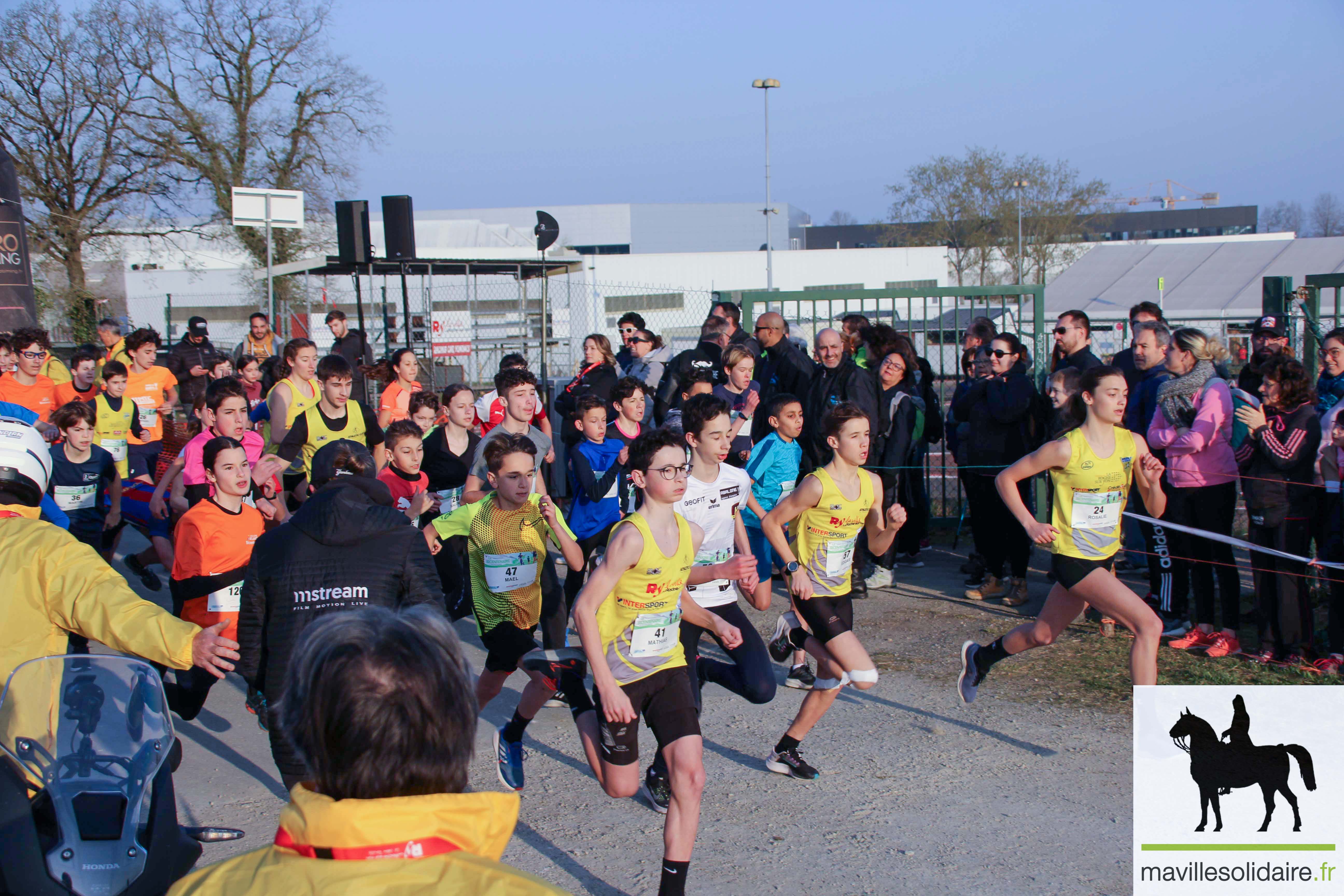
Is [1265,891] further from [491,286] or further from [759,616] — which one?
[491,286]

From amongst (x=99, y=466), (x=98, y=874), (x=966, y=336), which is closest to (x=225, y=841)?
(x=98, y=874)

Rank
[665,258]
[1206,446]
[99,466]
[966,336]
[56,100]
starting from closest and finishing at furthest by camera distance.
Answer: [1206,446] → [99,466] → [966,336] → [56,100] → [665,258]

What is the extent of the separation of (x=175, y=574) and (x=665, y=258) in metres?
33.1

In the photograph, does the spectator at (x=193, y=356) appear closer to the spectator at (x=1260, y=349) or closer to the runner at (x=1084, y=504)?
the runner at (x=1084, y=504)

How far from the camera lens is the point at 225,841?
403 centimetres

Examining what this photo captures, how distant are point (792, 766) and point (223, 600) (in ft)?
8.45

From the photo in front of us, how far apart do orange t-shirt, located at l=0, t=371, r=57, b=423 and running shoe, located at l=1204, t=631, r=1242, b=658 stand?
28.3 feet

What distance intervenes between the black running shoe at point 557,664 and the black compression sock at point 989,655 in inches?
80.2

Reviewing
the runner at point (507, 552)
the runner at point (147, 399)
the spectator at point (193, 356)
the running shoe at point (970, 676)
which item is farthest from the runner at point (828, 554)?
the spectator at point (193, 356)

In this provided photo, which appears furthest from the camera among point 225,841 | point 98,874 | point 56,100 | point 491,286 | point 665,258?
point 665,258

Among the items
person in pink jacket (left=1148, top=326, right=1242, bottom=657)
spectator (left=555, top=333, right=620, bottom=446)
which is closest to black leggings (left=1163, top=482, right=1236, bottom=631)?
person in pink jacket (left=1148, top=326, right=1242, bottom=657)

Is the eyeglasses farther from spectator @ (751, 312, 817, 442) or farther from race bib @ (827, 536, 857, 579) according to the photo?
spectator @ (751, 312, 817, 442)

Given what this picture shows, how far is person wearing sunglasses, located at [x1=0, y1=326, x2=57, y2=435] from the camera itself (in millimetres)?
8289

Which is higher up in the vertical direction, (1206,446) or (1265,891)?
(1206,446)
